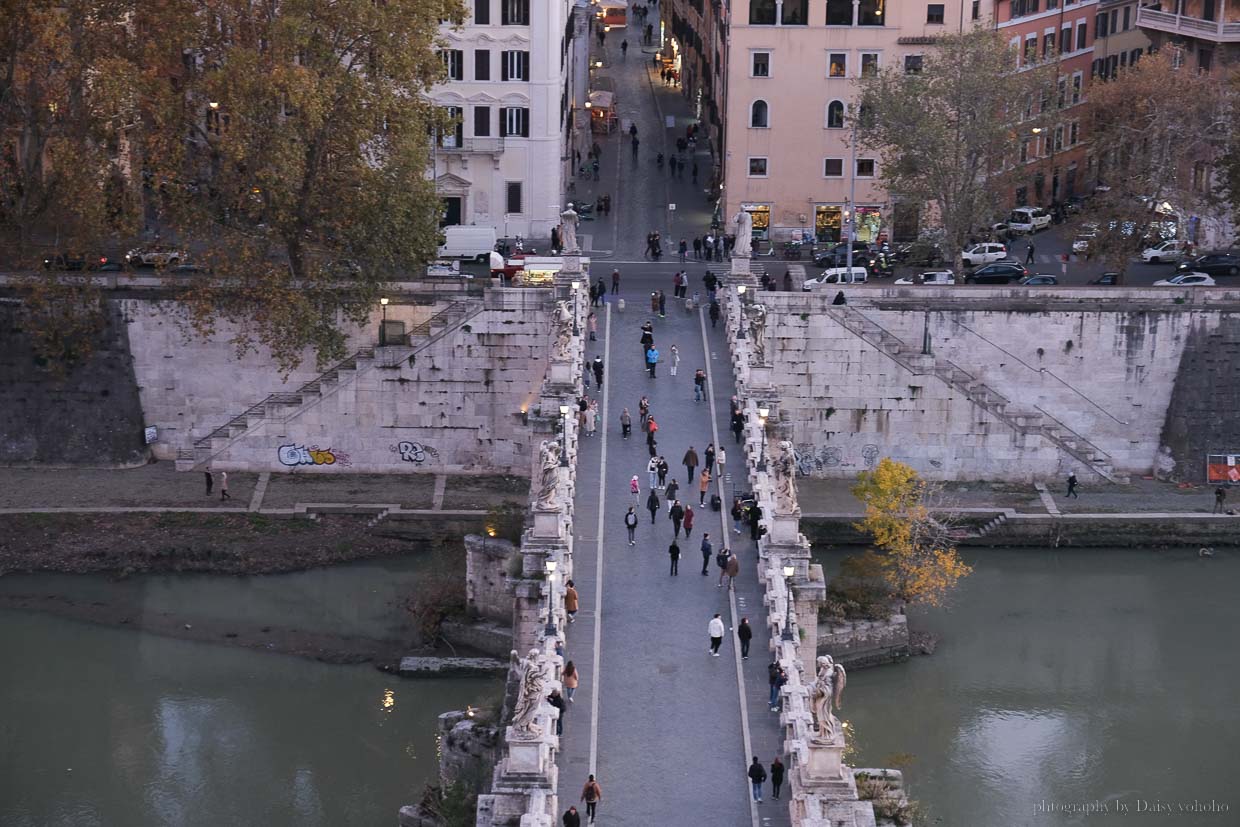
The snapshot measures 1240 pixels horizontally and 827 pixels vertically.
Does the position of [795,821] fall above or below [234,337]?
below

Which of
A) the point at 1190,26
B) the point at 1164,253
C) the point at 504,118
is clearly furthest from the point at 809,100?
the point at 1190,26

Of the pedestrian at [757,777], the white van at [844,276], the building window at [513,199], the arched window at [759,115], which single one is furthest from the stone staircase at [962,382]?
the pedestrian at [757,777]

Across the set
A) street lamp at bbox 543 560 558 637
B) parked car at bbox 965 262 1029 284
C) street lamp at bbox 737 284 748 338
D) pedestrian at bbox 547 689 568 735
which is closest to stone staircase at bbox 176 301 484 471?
street lamp at bbox 737 284 748 338

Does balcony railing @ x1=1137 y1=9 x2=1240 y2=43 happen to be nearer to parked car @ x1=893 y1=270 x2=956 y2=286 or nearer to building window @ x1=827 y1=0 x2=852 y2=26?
building window @ x1=827 y1=0 x2=852 y2=26

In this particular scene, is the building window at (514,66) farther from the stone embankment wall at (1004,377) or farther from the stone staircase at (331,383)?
the stone embankment wall at (1004,377)

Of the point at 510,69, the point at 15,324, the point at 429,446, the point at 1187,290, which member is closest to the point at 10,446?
the point at 15,324

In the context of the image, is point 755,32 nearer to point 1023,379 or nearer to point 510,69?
point 510,69

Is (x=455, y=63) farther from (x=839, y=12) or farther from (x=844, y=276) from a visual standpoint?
(x=844, y=276)
